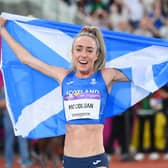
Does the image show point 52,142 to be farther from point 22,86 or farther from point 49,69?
point 49,69

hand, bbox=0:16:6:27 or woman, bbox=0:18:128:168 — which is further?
hand, bbox=0:16:6:27

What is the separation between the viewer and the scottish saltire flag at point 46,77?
266 inches

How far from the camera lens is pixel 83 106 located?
5.84 metres

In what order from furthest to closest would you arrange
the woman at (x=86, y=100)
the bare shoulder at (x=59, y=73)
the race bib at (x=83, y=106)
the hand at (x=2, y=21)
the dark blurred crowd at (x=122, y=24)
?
the dark blurred crowd at (x=122, y=24) → the hand at (x=2, y=21) → the bare shoulder at (x=59, y=73) → the race bib at (x=83, y=106) → the woman at (x=86, y=100)

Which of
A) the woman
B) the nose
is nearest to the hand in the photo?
the woman

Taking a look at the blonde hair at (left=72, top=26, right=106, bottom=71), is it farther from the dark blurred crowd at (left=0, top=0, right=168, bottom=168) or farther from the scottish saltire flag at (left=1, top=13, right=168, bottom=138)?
the dark blurred crowd at (left=0, top=0, right=168, bottom=168)

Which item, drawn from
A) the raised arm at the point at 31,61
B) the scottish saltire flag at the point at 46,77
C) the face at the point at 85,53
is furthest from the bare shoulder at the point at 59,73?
the scottish saltire flag at the point at 46,77

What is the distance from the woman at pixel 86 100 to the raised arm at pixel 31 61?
14 cm

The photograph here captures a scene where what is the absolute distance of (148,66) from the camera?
6.78m

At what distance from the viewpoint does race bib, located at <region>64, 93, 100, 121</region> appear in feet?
19.1

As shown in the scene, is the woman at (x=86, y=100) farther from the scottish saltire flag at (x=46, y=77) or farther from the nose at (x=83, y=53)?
the scottish saltire flag at (x=46, y=77)

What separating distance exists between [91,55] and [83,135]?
69 centimetres

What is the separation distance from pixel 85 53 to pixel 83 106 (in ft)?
1.54

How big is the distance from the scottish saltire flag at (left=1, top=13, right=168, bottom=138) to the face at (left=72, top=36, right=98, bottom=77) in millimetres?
1001
